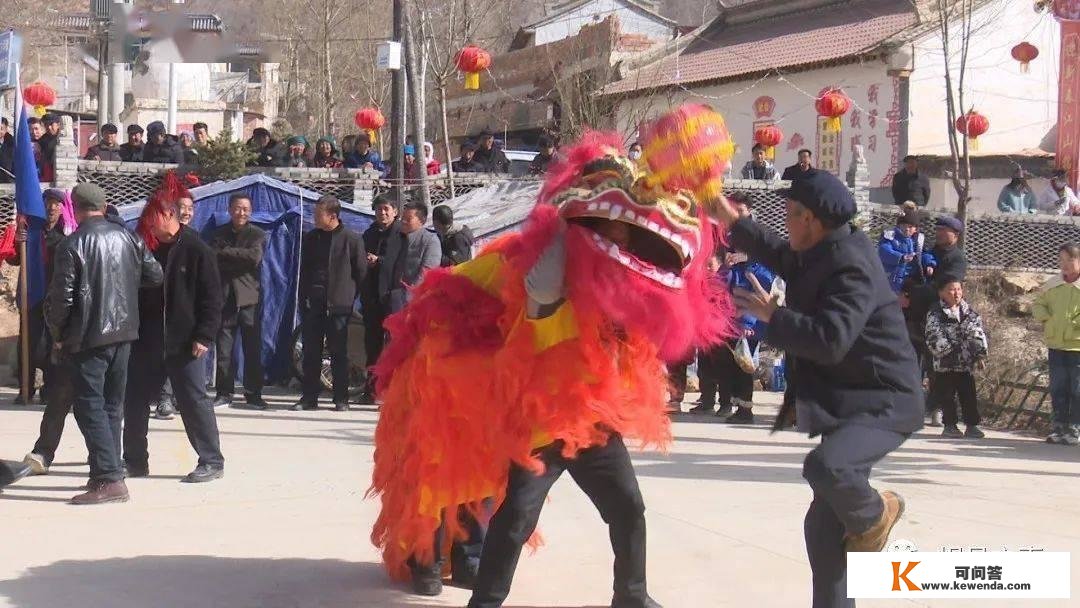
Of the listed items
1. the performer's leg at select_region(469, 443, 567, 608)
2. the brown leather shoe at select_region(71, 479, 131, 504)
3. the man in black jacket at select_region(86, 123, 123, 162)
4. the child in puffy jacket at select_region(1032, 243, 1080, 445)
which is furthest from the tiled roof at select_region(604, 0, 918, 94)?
the performer's leg at select_region(469, 443, 567, 608)

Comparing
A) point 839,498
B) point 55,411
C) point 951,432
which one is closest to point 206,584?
point 839,498

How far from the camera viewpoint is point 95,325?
22.1ft

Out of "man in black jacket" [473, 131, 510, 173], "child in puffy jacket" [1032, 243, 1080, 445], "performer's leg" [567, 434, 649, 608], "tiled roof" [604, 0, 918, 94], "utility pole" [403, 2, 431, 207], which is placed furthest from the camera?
"tiled roof" [604, 0, 918, 94]

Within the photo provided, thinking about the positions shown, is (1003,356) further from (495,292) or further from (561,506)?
(495,292)

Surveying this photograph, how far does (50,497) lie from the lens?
702 cm

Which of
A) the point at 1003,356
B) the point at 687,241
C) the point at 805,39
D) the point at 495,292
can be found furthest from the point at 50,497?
the point at 805,39

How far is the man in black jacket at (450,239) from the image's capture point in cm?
1097

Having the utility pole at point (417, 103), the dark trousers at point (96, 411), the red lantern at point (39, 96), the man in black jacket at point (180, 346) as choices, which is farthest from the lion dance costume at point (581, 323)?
the red lantern at point (39, 96)

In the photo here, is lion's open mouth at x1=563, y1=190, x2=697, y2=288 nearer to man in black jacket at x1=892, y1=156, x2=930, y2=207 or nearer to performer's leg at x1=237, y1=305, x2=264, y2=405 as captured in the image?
performer's leg at x1=237, y1=305, x2=264, y2=405

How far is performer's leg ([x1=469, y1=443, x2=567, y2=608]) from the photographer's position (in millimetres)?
4477

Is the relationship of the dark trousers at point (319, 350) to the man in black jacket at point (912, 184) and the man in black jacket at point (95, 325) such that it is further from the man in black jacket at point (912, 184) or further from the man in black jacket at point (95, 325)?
the man in black jacket at point (912, 184)

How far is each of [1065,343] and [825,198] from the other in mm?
6473

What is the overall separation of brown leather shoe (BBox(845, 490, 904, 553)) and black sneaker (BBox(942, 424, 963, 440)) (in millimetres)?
6239

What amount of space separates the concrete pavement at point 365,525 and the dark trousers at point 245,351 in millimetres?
1691
